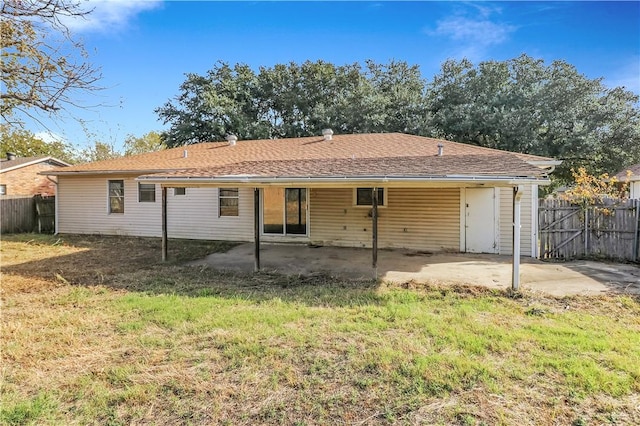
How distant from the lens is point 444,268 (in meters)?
7.77

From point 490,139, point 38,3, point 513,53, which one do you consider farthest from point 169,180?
point 513,53

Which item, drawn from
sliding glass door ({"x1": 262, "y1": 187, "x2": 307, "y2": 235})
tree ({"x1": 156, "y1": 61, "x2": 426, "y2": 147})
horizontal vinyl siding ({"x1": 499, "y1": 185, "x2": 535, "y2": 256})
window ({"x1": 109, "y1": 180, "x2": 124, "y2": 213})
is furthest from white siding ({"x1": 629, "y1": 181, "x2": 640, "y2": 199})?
window ({"x1": 109, "y1": 180, "x2": 124, "y2": 213})

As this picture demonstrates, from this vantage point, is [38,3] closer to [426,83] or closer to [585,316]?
[585,316]

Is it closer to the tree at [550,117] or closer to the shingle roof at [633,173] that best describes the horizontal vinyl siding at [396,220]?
the tree at [550,117]

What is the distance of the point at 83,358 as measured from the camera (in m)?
3.62

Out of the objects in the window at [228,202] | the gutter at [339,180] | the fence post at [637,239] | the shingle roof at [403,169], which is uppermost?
the shingle roof at [403,169]

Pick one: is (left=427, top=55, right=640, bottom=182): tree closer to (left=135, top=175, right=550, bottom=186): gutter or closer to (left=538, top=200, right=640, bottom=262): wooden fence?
(left=538, top=200, right=640, bottom=262): wooden fence

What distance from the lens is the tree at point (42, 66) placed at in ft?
15.3

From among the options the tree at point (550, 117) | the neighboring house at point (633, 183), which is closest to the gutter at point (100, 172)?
the tree at point (550, 117)

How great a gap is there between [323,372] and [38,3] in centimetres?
547

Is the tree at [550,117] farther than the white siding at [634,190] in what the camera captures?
No

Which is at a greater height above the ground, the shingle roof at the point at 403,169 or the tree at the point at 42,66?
the tree at the point at 42,66

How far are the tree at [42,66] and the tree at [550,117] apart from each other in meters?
17.0

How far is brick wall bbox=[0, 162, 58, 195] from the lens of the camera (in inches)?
789
